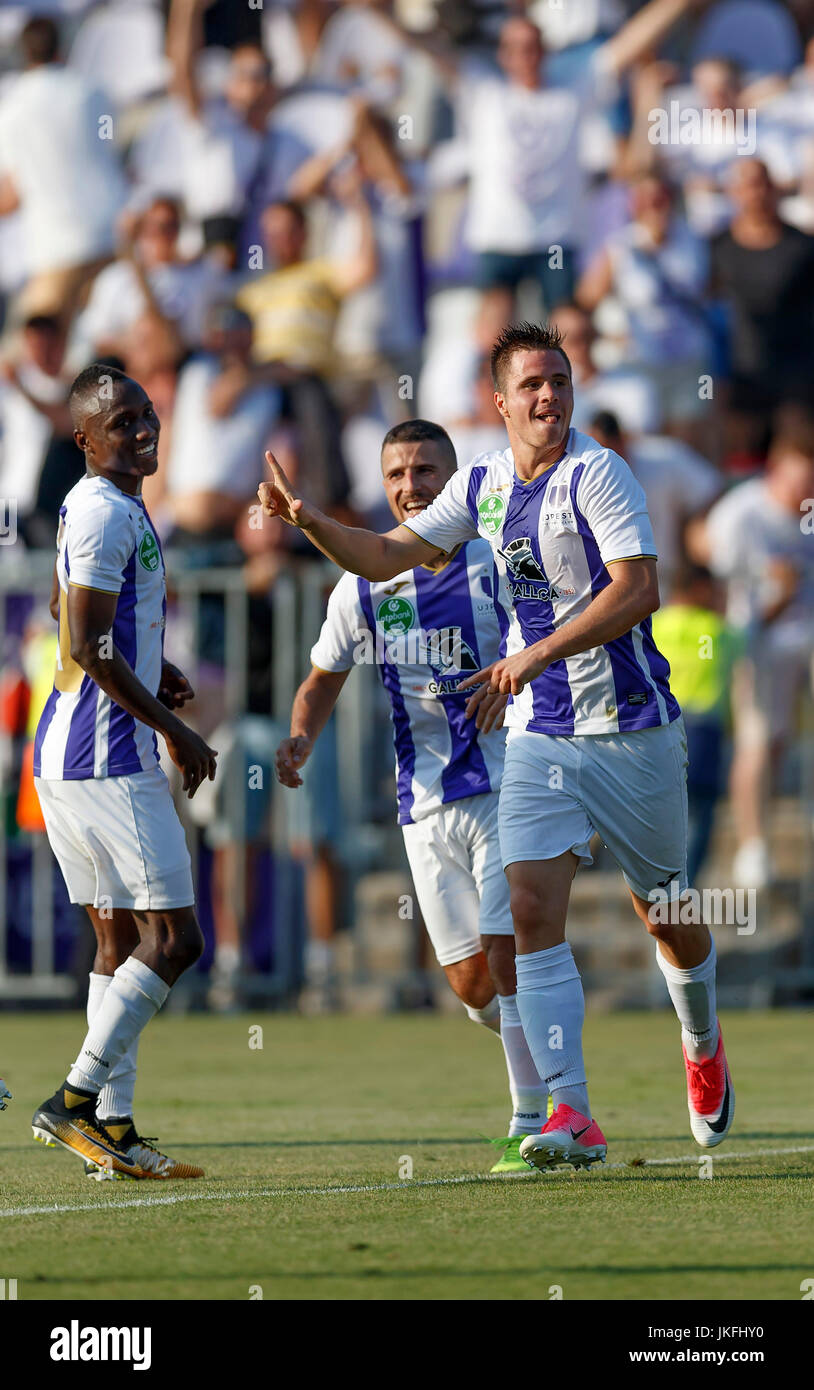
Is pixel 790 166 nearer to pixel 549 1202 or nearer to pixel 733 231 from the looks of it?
pixel 733 231

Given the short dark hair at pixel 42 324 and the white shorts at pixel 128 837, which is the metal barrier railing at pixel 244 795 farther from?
the white shorts at pixel 128 837

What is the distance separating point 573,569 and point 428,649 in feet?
4.65

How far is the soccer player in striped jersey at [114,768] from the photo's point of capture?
6.39m

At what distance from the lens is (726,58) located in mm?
15961

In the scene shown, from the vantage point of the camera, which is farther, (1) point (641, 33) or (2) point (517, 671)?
(1) point (641, 33)

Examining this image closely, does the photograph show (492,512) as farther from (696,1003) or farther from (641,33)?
(641,33)

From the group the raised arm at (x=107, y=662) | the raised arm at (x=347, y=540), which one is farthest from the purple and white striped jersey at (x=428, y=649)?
the raised arm at (x=107, y=662)

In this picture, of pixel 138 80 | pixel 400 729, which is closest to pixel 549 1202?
pixel 400 729

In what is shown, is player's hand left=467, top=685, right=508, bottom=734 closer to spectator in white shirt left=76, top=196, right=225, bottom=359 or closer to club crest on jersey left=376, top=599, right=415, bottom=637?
club crest on jersey left=376, top=599, right=415, bottom=637

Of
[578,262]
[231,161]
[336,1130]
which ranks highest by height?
[231,161]

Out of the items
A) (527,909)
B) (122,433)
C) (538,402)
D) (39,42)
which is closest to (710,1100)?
(527,909)

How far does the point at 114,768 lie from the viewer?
21.6ft

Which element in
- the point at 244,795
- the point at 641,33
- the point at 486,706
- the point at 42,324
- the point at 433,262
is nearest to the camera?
the point at 486,706
